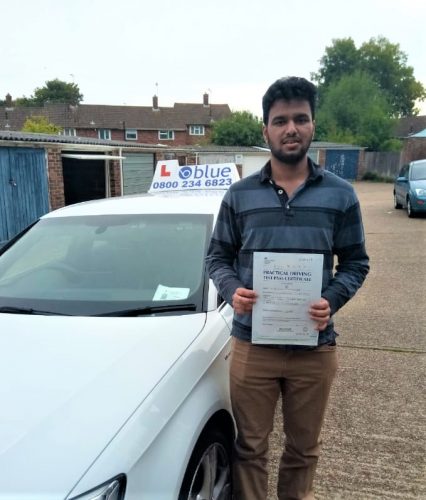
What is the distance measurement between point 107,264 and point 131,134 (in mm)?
51012

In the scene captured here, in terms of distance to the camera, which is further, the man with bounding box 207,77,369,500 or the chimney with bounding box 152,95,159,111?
the chimney with bounding box 152,95,159,111

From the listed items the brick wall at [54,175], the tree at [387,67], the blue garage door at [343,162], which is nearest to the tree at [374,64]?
the tree at [387,67]

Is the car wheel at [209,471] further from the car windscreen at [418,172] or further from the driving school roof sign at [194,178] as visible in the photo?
the car windscreen at [418,172]

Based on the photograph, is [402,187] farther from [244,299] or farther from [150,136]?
[150,136]

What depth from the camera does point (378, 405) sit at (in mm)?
3230

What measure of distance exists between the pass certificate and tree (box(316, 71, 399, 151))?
136ft

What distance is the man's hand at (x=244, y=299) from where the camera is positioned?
1794 millimetres

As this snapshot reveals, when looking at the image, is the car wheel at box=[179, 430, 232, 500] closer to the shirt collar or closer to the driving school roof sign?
the shirt collar

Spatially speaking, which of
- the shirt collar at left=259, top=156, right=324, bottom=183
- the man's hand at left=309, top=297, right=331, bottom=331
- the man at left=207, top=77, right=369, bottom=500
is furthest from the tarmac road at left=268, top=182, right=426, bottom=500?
the shirt collar at left=259, top=156, right=324, bottom=183

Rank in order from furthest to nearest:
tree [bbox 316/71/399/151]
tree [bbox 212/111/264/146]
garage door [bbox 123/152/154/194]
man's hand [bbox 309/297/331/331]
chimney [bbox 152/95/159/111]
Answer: chimney [bbox 152/95/159/111]
tree [bbox 316/71/399/151]
tree [bbox 212/111/264/146]
garage door [bbox 123/152/154/194]
man's hand [bbox 309/297/331/331]

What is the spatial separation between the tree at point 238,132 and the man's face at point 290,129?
37.2 meters

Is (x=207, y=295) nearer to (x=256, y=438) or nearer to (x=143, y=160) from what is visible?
(x=256, y=438)

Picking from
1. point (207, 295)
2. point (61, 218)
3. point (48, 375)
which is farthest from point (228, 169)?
point (48, 375)

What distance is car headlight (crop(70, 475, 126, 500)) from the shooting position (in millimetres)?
1267
